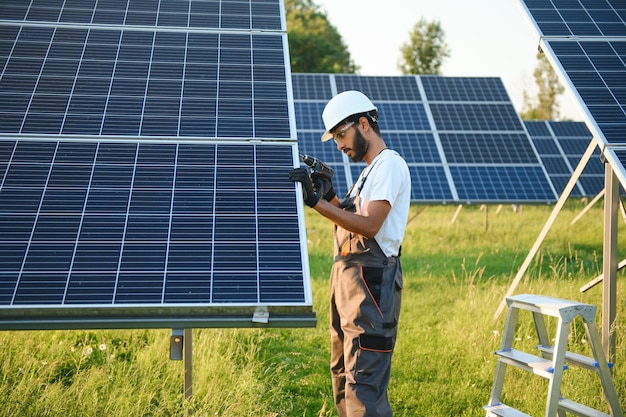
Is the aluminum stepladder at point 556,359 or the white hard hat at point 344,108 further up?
the white hard hat at point 344,108

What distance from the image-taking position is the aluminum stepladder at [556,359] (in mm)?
4902

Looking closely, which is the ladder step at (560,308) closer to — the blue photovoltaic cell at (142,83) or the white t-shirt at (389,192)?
the white t-shirt at (389,192)

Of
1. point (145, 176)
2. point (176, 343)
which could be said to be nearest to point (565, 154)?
point (145, 176)

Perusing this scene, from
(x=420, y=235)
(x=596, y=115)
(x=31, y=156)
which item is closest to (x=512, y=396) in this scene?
(x=596, y=115)

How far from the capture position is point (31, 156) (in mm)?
5055

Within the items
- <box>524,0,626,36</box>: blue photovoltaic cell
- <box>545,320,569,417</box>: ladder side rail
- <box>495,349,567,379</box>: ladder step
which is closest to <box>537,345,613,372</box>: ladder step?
<box>495,349,567,379</box>: ladder step

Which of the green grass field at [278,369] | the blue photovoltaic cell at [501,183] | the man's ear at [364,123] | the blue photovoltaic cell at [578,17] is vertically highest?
the blue photovoltaic cell at [578,17]

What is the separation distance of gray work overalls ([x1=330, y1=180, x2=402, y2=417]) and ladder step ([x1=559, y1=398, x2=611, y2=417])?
5.32 ft

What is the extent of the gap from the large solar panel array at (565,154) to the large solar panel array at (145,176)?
1439 cm

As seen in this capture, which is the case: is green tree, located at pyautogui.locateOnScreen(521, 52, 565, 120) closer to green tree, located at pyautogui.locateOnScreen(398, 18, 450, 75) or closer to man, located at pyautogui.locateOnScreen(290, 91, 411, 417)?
green tree, located at pyautogui.locateOnScreen(398, 18, 450, 75)

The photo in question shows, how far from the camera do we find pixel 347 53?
57719mm

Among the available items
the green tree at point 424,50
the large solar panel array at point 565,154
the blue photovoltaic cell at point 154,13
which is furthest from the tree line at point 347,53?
the blue photovoltaic cell at point 154,13

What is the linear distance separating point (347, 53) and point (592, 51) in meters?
51.5

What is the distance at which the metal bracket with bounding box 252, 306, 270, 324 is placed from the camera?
420 cm
